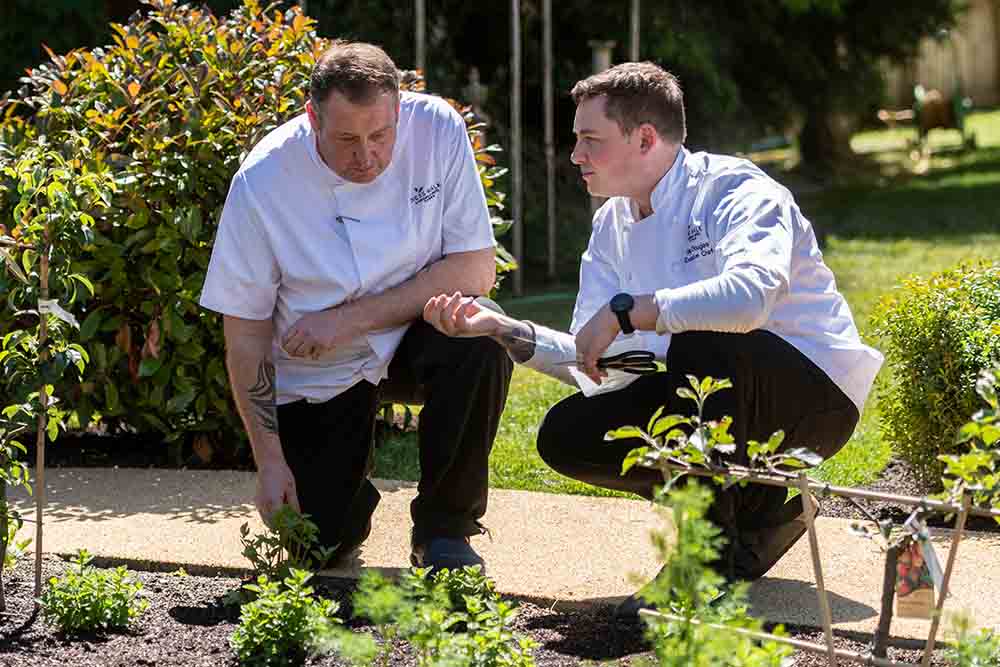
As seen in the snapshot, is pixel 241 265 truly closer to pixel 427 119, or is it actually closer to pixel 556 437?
pixel 427 119

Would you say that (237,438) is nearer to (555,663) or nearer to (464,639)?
(555,663)

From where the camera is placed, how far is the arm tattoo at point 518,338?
3.84 meters

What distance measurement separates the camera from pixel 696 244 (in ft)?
12.2

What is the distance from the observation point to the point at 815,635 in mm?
3527

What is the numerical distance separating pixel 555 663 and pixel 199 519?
1.66 m

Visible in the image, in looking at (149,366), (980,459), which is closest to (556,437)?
(980,459)

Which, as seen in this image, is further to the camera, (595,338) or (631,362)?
(631,362)

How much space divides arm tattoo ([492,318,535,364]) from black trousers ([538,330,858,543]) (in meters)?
0.23

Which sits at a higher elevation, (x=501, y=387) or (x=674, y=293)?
(x=674, y=293)

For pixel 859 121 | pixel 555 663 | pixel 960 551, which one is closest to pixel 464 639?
pixel 555 663

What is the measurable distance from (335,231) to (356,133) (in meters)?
0.36

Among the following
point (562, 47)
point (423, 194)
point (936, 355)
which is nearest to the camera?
point (423, 194)

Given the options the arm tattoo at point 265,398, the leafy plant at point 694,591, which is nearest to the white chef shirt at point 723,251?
the arm tattoo at point 265,398

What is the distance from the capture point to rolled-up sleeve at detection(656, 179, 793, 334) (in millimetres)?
3303
